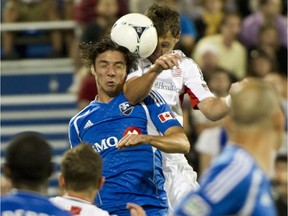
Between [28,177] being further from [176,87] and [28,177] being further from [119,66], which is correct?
[176,87]

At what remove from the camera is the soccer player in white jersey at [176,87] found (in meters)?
7.29

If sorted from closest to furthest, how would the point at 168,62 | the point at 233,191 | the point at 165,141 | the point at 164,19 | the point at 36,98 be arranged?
the point at 233,191 → the point at 168,62 → the point at 165,141 → the point at 164,19 → the point at 36,98

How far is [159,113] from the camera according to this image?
22.2 ft

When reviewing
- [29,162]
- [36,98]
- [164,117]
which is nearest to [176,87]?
[164,117]

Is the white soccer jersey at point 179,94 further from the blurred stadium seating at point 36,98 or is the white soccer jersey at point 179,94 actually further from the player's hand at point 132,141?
the blurred stadium seating at point 36,98

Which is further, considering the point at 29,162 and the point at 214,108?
the point at 214,108

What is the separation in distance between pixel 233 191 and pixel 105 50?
2723mm

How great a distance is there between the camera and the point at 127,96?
6742 mm

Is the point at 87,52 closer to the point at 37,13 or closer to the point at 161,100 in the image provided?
the point at 161,100

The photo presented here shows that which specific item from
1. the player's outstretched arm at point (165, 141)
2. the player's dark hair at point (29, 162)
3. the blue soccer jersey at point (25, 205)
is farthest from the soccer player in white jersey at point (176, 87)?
the blue soccer jersey at point (25, 205)

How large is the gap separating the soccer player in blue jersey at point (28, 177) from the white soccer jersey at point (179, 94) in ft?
8.46

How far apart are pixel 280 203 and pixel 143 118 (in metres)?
3.74

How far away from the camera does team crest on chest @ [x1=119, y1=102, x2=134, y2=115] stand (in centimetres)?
677

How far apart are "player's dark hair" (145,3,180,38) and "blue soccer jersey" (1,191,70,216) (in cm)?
279
